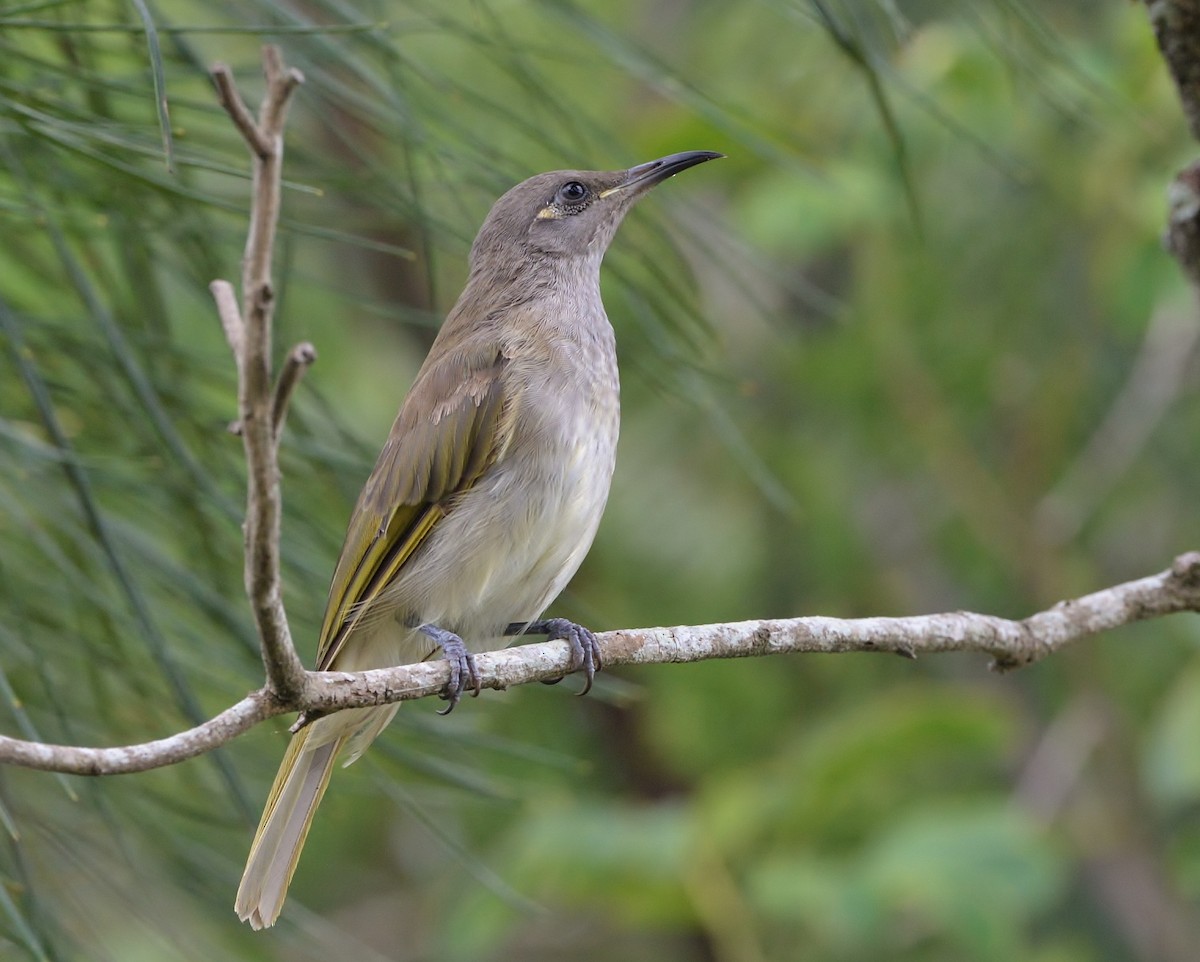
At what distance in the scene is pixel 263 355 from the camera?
5.18 feet

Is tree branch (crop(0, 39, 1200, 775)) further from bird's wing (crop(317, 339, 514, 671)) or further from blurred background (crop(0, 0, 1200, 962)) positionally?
bird's wing (crop(317, 339, 514, 671))

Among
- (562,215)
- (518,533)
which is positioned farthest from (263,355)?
(562,215)

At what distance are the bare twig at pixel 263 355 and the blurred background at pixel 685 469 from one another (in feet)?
2.29

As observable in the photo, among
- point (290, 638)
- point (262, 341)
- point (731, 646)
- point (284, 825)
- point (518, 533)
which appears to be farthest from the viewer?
point (518, 533)

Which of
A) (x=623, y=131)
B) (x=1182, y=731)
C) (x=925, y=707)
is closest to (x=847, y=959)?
(x=925, y=707)

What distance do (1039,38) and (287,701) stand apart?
1.94 meters

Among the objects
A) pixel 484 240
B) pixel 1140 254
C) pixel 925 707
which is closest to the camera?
pixel 484 240

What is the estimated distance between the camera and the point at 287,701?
1995 millimetres

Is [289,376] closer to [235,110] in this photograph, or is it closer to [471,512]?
[235,110]

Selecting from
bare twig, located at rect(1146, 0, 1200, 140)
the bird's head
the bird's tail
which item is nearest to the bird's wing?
the bird's tail

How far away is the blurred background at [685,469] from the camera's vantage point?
3.06 metres

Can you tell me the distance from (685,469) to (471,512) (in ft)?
11.0

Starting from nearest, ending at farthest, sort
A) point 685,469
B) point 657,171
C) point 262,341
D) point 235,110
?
point 235,110 < point 262,341 < point 657,171 < point 685,469

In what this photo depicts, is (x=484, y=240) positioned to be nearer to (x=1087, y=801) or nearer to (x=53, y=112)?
(x=53, y=112)
